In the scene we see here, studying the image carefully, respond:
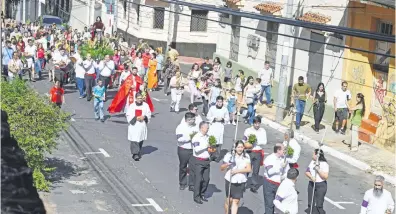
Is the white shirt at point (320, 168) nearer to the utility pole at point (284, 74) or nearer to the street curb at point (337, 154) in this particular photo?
the street curb at point (337, 154)

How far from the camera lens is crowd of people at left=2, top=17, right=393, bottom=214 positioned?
14.0m

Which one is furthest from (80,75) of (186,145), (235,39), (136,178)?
(186,145)

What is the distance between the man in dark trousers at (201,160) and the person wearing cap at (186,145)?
0.37m

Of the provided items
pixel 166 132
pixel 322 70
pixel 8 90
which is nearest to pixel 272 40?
pixel 322 70

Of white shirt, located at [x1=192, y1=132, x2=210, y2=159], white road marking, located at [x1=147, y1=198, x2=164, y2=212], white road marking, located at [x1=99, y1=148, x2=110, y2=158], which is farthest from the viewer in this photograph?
white road marking, located at [x1=99, y1=148, x2=110, y2=158]

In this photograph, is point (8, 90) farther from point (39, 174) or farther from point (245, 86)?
point (245, 86)

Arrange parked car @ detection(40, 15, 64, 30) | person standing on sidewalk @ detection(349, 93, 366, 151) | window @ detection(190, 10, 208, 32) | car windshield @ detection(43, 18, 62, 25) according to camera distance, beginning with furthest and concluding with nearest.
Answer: car windshield @ detection(43, 18, 62, 25)
parked car @ detection(40, 15, 64, 30)
window @ detection(190, 10, 208, 32)
person standing on sidewalk @ detection(349, 93, 366, 151)

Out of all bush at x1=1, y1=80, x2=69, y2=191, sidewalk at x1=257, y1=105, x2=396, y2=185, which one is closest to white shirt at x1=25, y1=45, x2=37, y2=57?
sidewalk at x1=257, y1=105, x2=396, y2=185

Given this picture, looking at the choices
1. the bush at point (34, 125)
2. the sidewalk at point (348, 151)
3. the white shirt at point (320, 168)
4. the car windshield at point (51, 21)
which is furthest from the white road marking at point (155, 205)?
the car windshield at point (51, 21)

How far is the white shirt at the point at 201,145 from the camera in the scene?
15.1 m

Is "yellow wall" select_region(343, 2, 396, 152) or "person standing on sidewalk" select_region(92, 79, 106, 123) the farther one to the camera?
"person standing on sidewalk" select_region(92, 79, 106, 123)

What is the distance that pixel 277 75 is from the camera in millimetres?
26828

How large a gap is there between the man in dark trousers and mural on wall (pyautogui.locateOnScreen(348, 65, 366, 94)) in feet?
26.1

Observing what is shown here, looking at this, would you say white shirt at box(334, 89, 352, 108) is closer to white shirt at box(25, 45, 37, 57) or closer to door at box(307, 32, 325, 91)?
door at box(307, 32, 325, 91)
